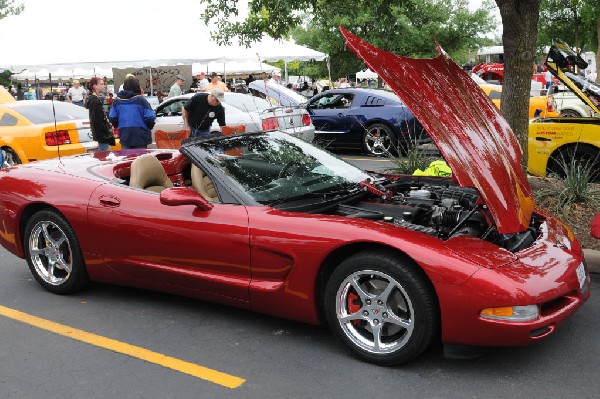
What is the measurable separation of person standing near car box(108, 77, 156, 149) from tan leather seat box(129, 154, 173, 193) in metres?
4.31

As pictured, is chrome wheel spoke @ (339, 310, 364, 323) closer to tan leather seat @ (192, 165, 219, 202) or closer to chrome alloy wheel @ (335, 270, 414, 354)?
chrome alloy wheel @ (335, 270, 414, 354)

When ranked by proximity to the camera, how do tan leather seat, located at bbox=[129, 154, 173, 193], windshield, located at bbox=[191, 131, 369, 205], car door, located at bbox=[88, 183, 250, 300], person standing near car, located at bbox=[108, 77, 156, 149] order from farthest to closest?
person standing near car, located at bbox=[108, 77, 156, 149] < tan leather seat, located at bbox=[129, 154, 173, 193] < windshield, located at bbox=[191, 131, 369, 205] < car door, located at bbox=[88, 183, 250, 300]

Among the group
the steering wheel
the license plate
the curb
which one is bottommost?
the curb

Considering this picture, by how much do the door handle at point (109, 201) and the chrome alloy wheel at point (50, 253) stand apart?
20.5 inches

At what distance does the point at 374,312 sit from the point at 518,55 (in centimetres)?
461

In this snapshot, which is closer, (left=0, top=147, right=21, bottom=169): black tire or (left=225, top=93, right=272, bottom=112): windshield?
(left=0, top=147, right=21, bottom=169): black tire

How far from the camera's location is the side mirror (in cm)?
410

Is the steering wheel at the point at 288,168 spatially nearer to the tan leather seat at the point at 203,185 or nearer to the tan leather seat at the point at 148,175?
the tan leather seat at the point at 203,185

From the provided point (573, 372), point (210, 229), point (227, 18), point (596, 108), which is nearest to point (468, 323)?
point (573, 372)

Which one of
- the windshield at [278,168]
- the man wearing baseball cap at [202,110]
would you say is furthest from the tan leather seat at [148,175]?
the man wearing baseball cap at [202,110]

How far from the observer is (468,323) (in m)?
3.35

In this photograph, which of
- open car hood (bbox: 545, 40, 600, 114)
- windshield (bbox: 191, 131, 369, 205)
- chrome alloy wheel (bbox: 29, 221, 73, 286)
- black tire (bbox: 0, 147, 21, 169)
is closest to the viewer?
windshield (bbox: 191, 131, 369, 205)

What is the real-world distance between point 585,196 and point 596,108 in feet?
7.15

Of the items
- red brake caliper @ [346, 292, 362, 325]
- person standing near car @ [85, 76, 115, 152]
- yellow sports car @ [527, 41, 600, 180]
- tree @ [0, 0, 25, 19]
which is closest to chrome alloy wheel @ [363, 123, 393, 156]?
yellow sports car @ [527, 41, 600, 180]
